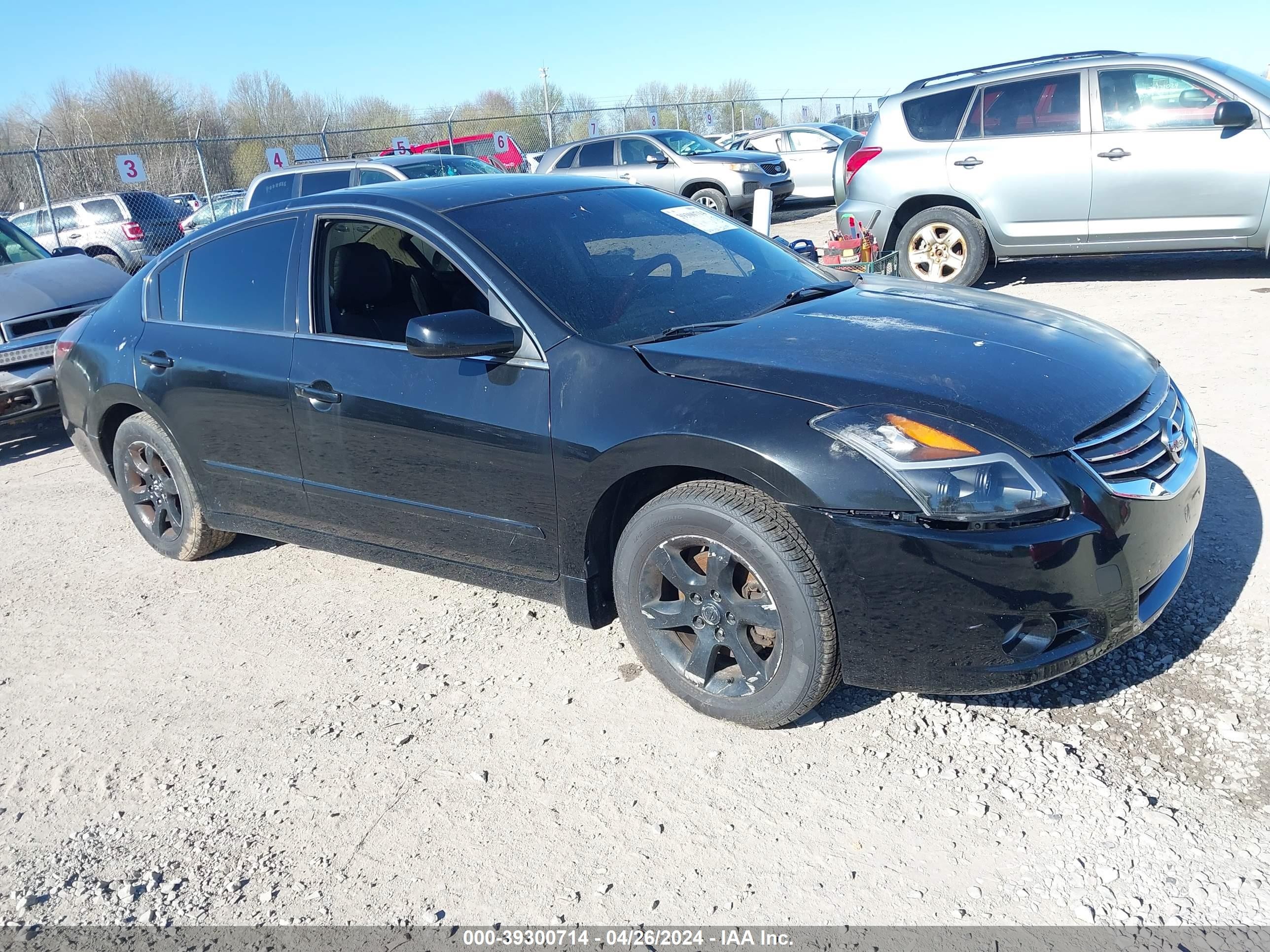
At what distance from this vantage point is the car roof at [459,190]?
3840mm

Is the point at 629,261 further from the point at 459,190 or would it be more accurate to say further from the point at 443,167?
the point at 443,167

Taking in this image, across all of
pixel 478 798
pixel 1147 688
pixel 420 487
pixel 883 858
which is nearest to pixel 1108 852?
pixel 883 858

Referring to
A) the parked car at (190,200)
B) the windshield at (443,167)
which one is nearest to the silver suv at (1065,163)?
the windshield at (443,167)

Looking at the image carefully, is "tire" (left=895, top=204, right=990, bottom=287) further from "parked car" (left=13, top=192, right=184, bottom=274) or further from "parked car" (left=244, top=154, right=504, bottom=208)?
"parked car" (left=13, top=192, right=184, bottom=274)

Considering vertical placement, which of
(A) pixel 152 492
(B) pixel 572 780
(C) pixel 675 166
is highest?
(C) pixel 675 166

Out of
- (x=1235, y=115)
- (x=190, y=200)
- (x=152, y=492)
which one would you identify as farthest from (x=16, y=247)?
(x=190, y=200)

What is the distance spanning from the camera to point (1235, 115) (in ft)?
25.2

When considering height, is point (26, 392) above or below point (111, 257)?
above

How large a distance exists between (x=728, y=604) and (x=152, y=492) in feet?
10.6

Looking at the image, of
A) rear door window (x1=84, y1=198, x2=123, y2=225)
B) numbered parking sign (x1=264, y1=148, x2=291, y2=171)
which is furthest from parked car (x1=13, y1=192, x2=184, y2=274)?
numbered parking sign (x1=264, y1=148, x2=291, y2=171)

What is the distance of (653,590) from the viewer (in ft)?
10.3

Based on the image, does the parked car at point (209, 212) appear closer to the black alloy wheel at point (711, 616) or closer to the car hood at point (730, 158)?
the car hood at point (730, 158)

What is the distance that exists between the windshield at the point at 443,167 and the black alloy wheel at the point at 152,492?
8.16 meters

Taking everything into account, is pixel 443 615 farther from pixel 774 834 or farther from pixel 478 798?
pixel 774 834
